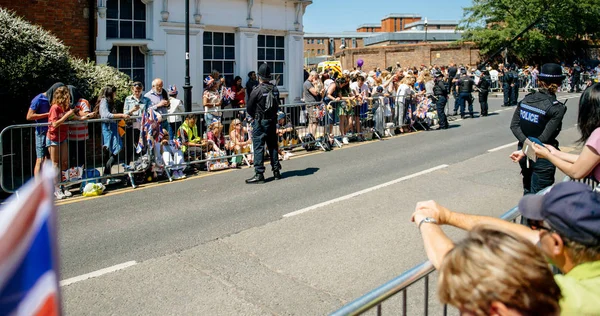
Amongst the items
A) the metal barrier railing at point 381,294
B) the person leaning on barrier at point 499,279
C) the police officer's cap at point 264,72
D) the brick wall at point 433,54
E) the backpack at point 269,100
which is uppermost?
the brick wall at point 433,54

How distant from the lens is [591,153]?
4656mm

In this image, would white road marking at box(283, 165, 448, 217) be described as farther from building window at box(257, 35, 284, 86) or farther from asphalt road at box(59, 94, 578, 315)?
building window at box(257, 35, 284, 86)

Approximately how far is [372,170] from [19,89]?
7337mm

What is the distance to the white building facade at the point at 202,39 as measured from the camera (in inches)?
651

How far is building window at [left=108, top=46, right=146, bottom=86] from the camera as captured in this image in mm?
16531

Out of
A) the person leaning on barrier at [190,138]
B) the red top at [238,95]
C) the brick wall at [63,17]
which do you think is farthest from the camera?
the red top at [238,95]

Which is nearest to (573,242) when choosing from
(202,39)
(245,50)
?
(202,39)

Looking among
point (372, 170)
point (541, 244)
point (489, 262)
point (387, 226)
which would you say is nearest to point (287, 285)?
point (387, 226)

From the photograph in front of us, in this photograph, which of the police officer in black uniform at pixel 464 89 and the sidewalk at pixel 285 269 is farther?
the police officer in black uniform at pixel 464 89

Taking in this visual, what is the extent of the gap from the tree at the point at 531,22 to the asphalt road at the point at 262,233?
109ft

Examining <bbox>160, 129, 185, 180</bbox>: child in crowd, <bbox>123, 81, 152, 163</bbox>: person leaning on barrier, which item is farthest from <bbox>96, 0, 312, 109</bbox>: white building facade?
<bbox>160, 129, 185, 180</bbox>: child in crowd

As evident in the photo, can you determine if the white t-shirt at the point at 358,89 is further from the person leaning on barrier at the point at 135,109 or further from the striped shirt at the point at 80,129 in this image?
the striped shirt at the point at 80,129

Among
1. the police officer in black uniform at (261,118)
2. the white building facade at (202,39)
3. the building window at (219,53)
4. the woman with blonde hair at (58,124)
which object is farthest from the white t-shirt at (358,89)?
the woman with blonde hair at (58,124)

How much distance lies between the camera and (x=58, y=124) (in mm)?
9773
